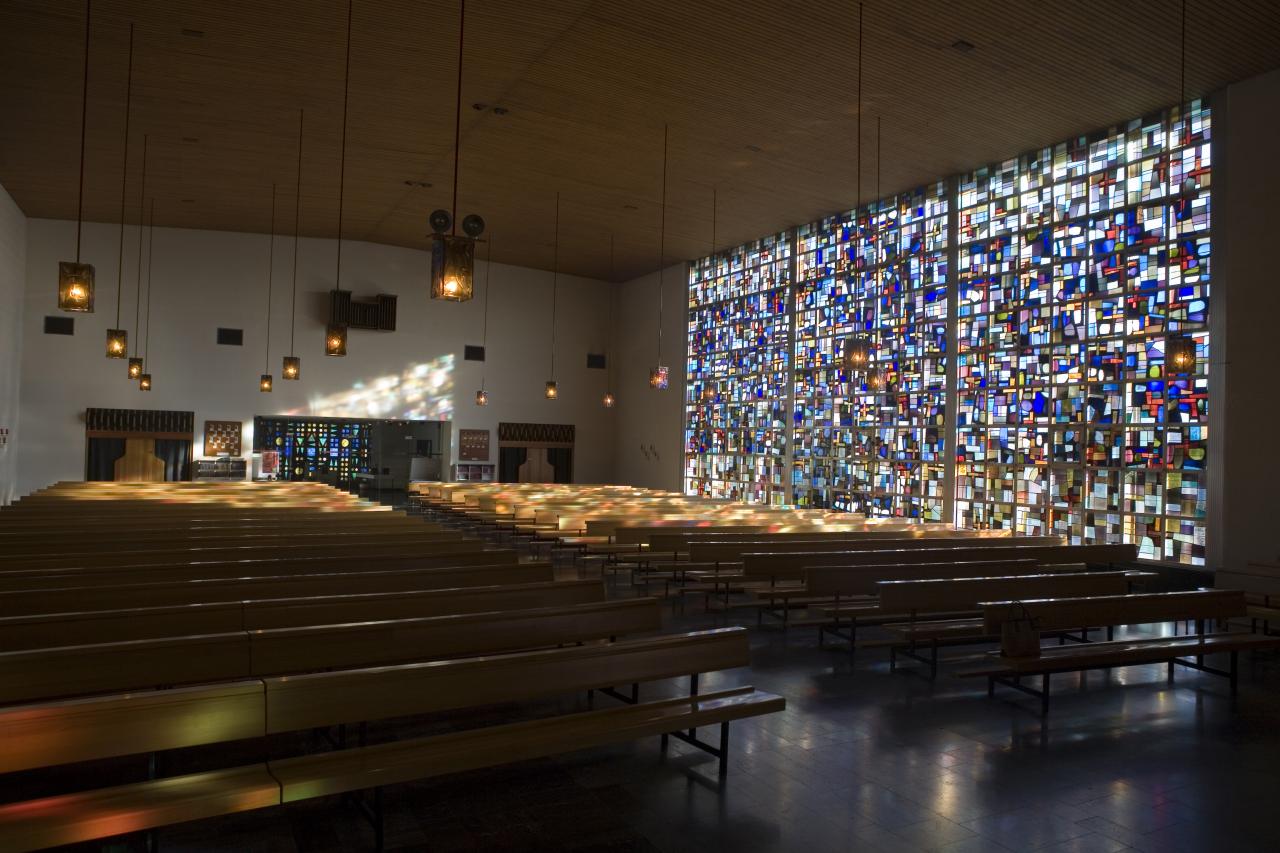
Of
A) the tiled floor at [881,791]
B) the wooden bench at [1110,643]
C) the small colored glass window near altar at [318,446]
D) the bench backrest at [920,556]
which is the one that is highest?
the small colored glass window near altar at [318,446]

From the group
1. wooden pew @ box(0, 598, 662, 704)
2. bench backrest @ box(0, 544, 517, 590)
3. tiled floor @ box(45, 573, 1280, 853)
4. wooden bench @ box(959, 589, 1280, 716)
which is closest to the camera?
wooden pew @ box(0, 598, 662, 704)

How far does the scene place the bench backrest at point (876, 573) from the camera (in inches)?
228

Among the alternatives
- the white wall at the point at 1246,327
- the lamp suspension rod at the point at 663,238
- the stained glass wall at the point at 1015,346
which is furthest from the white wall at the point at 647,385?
the white wall at the point at 1246,327

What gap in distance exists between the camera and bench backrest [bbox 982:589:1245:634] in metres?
4.86

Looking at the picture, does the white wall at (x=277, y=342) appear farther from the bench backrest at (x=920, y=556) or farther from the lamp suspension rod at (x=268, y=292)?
the bench backrest at (x=920, y=556)

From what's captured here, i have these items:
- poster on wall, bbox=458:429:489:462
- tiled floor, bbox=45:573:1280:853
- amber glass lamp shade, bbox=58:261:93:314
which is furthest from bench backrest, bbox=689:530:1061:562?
poster on wall, bbox=458:429:489:462

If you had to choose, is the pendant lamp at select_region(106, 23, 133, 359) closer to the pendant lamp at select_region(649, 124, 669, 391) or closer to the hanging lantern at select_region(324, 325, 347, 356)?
the hanging lantern at select_region(324, 325, 347, 356)

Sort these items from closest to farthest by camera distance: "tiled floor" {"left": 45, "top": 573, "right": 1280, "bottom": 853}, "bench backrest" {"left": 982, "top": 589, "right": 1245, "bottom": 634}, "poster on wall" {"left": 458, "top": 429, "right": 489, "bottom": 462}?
"tiled floor" {"left": 45, "top": 573, "right": 1280, "bottom": 853}
"bench backrest" {"left": 982, "top": 589, "right": 1245, "bottom": 634}
"poster on wall" {"left": 458, "top": 429, "right": 489, "bottom": 462}

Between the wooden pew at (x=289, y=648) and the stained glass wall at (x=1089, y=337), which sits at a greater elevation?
the stained glass wall at (x=1089, y=337)

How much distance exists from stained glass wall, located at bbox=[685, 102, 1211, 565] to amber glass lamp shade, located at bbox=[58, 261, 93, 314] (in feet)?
33.0

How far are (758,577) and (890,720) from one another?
8.14 feet

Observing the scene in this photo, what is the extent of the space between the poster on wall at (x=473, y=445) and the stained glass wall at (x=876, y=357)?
7.66 metres

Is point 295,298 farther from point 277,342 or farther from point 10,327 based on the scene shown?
point 10,327

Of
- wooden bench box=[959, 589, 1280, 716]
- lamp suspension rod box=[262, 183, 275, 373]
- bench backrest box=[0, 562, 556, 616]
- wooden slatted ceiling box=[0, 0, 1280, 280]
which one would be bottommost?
wooden bench box=[959, 589, 1280, 716]
